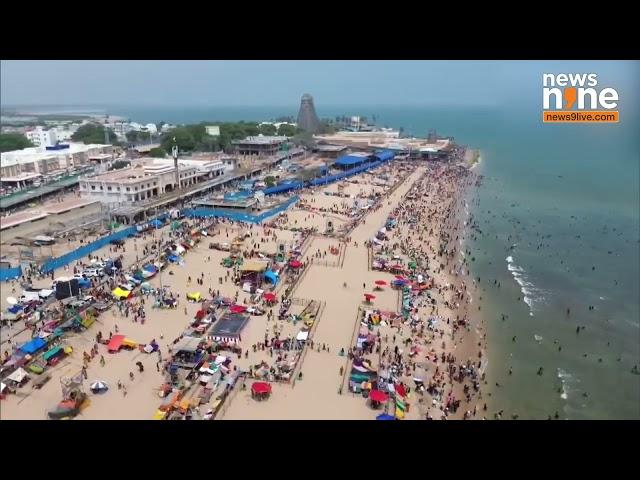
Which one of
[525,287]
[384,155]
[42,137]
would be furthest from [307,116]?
[525,287]

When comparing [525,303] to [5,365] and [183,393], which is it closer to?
[183,393]

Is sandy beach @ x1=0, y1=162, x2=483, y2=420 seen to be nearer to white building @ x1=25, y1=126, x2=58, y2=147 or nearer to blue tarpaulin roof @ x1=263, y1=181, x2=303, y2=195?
blue tarpaulin roof @ x1=263, y1=181, x2=303, y2=195

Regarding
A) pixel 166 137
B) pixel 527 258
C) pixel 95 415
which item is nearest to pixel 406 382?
pixel 95 415

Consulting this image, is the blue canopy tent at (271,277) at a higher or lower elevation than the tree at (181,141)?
lower

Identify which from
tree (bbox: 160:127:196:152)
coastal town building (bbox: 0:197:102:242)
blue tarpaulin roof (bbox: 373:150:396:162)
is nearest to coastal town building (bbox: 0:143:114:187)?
tree (bbox: 160:127:196:152)

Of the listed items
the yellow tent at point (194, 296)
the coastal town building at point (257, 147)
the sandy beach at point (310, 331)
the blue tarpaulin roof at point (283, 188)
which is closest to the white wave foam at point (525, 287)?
the sandy beach at point (310, 331)

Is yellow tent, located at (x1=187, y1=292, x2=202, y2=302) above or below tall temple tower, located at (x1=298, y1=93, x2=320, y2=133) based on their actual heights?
below

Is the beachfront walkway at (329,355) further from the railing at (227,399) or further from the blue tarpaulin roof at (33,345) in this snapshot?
the blue tarpaulin roof at (33,345)
